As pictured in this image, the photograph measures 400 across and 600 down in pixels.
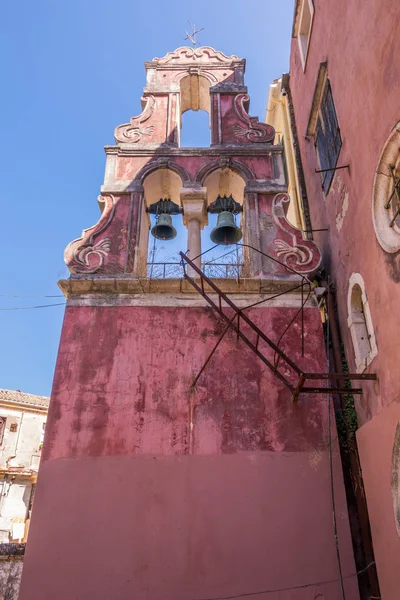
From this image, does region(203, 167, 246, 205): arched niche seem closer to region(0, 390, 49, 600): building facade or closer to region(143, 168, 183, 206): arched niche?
region(143, 168, 183, 206): arched niche

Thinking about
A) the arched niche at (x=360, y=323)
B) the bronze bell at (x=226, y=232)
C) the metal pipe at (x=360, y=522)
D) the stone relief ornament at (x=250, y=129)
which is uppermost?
the stone relief ornament at (x=250, y=129)

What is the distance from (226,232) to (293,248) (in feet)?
4.19

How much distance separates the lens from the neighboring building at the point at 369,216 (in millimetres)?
5113

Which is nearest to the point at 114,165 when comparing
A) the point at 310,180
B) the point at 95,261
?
the point at 95,261

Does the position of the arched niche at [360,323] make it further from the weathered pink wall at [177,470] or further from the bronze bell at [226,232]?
the bronze bell at [226,232]

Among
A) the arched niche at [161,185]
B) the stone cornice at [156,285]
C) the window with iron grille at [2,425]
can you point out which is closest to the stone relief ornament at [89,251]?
the stone cornice at [156,285]

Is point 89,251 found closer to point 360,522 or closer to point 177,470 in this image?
point 177,470

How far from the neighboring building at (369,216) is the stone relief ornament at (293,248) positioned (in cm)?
33

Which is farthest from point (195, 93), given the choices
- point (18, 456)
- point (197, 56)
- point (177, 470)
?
point (18, 456)

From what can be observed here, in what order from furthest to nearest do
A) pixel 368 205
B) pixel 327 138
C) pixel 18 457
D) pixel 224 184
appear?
pixel 18 457 → pixel 224 184 → pixel 327 138 → pixel 368 205

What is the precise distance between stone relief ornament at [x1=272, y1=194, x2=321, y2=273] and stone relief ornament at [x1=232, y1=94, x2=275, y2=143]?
74.6 inches

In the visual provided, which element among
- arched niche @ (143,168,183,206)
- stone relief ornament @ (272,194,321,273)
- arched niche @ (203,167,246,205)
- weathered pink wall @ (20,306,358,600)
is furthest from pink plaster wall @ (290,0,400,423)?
arched niche @ (143,168,183,206)

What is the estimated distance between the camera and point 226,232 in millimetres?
8492

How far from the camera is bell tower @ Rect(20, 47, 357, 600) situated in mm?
5547
